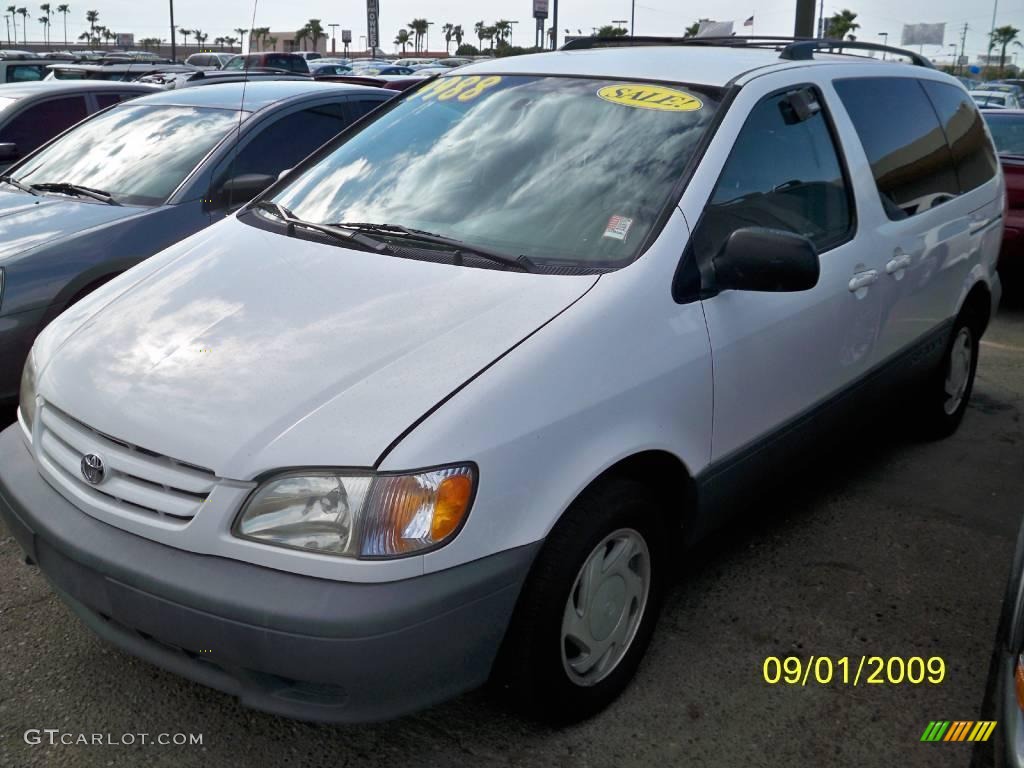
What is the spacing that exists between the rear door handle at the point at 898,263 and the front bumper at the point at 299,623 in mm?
2143

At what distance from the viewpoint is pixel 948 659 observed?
3055mm

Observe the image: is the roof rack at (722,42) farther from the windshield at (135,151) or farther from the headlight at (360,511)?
the headlight at (360,511)

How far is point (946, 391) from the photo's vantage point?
15.7 ft

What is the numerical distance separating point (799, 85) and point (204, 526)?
2.45m

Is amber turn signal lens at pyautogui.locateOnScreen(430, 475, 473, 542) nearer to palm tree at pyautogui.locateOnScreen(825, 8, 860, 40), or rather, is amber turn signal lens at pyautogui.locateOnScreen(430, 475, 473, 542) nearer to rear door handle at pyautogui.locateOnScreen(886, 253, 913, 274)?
rear door handle at pyautogui.locateOnScreen(886, 253, 913, 274)

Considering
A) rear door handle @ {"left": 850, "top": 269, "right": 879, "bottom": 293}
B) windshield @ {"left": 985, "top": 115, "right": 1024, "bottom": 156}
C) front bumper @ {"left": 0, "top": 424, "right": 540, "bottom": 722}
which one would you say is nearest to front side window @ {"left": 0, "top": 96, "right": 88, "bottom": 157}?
front bumper @ {"left": 0, "top": 424, "right": 540, "bottom": 722}

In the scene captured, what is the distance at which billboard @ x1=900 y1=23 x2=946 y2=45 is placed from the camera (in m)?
72.8

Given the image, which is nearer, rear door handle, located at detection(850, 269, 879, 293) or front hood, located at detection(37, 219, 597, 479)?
front hood, located at detection(37, 219, 597, 479)

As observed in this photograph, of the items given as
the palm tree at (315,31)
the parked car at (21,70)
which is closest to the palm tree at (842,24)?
the palm tree at (315,31)

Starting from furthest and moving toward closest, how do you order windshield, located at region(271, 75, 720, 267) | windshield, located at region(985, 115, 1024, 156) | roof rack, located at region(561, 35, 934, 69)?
windshield, located at region(985, 115, 1024, 156), roof rack, located at region(561, 35, 934, 69), windshield, located at region(271, 75, 720, 267)

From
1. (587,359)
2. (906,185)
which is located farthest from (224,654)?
(906,185)

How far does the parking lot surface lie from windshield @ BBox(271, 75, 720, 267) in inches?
49.0

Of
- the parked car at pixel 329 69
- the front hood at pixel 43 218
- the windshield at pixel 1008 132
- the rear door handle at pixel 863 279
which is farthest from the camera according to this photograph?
the parked car at pixel 329 69

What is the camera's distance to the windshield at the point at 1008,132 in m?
9.39
